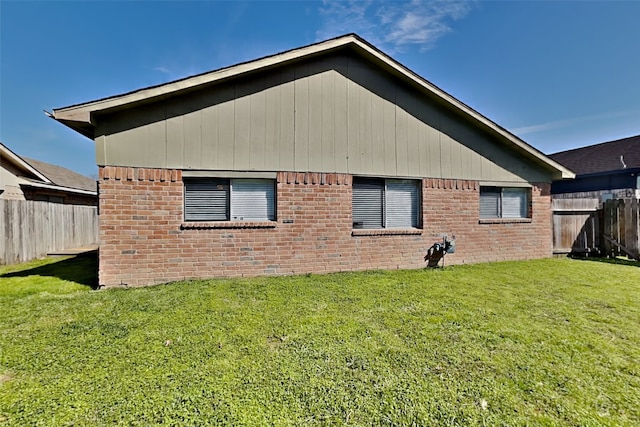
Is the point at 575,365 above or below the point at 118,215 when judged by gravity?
below

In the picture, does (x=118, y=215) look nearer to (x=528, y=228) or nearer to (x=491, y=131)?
(x=491, y=131)

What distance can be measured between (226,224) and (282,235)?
1291 mm

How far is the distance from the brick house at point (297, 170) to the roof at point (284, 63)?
0.09ft

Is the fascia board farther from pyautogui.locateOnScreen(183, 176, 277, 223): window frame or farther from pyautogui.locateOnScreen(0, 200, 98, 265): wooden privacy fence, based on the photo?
pyautogui.locateOnScreen(0, 200, 98, 265): wooden privacy fence

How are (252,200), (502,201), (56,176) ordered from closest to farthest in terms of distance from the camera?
(252,200)
(502,201)
(56,176)

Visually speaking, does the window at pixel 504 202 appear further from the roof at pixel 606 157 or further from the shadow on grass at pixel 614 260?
the roof at pixel 606 157

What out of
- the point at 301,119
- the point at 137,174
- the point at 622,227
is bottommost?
the point at 622,227

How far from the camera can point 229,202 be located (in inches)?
251

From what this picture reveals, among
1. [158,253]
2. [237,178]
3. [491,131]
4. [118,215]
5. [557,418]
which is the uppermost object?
[491,131]

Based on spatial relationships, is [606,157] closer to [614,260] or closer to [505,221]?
[614,260]

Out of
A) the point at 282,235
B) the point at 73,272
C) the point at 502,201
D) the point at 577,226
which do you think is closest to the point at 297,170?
the point at 282,235

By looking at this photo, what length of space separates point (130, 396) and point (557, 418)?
11.4 ft

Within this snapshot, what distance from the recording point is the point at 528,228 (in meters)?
8.81

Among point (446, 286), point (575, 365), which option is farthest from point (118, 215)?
point (575, 365)
